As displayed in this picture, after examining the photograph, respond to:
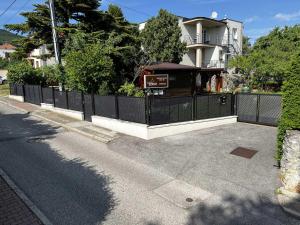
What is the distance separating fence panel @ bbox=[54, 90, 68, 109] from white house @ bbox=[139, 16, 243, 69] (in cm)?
1665

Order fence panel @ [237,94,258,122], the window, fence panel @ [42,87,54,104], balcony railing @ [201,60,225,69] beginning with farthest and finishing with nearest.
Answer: the window, balcony railing @ [201,60,225,69], fence panel @ [42,87,54,104], fence panel @ [237,94,258,122]

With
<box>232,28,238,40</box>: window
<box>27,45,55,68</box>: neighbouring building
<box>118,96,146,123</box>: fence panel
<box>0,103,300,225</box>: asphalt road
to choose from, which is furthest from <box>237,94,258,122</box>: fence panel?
<box>232,28,238,40</box>: window

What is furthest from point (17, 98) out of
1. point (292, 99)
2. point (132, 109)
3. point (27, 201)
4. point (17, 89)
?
point (292, 99)

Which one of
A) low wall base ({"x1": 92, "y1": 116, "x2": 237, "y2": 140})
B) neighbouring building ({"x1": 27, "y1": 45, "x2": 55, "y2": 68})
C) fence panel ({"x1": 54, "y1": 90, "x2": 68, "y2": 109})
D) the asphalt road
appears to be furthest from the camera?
neighbouring building ({"x1": 27, "y1": 45, "x2": 55, "y2": 68})

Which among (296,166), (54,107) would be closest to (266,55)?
(54,107)

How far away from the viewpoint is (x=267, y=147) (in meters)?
8.49

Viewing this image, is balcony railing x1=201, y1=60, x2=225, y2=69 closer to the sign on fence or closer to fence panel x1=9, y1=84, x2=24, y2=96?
the sign on fence

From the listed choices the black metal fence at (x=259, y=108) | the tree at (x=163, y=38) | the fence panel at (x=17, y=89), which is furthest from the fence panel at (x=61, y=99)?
the black metal fence at (x=259, y=108)

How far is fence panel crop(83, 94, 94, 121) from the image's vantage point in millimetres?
13067

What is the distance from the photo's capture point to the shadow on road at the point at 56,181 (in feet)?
16.2

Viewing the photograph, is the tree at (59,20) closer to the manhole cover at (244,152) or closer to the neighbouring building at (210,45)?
the neighbouring building at (210,45)

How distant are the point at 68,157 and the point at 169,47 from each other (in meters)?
18.5

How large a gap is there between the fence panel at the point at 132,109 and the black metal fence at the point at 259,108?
17.9ft

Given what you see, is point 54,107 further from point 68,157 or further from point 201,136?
point 201,136
